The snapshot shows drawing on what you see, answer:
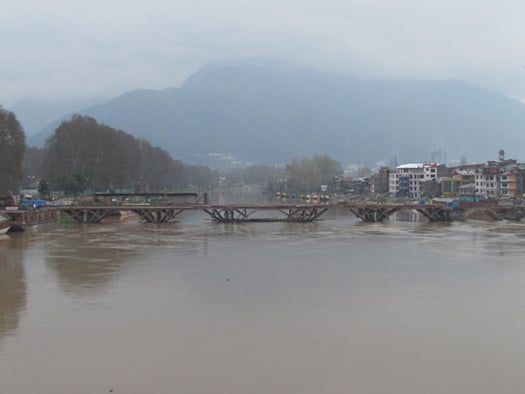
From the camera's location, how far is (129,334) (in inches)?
718

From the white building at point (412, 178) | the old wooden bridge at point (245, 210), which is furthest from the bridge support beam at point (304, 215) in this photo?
the white building at point (412, 178)

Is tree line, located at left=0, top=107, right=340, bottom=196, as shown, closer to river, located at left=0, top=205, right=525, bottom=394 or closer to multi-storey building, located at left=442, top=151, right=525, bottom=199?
river, located at left=0, top=205, right=525, bottom=394

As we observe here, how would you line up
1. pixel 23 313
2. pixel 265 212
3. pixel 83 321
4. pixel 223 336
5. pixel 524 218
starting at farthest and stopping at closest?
pixel 265 212
pixel 524 218
pixel 23 313
pixel 83 321
pixel 223 336

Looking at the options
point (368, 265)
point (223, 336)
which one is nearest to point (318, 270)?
point (368, 265)

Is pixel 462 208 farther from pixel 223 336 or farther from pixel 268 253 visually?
pixel 223 336

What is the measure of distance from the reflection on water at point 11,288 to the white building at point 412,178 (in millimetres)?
94207

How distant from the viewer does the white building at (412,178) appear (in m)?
122

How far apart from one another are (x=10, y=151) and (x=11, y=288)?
41413 millimetres

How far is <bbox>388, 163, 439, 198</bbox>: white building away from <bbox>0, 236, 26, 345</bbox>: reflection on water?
309 feet

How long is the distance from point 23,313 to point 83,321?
2.72 meters

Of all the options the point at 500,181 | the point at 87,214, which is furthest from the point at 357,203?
the point at 87,214

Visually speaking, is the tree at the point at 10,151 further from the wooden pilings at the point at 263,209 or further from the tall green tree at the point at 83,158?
the tall green tree at the point at 83,158

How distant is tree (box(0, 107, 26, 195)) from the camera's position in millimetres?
61344

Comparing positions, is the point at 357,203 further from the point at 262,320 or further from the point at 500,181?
the point at 262,320
